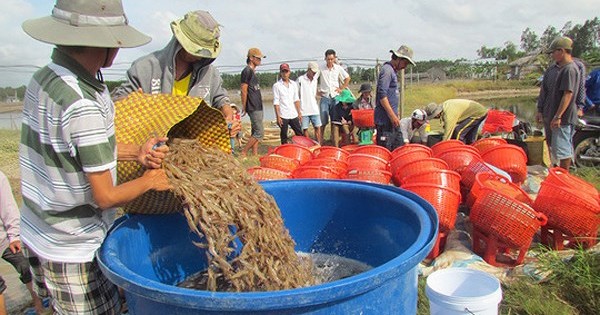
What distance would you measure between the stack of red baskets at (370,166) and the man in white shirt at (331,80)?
166 inches

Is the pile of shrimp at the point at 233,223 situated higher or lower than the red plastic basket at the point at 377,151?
higher

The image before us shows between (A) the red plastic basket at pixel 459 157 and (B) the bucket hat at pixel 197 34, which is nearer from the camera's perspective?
(B) the bucket hat at pixel 197 34

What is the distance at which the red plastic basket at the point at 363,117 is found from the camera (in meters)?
8.32

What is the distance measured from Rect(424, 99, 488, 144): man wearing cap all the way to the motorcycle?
130 centimetres

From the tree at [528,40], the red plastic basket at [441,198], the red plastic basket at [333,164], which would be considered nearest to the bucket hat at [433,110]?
the red plastic basket at [333,164]

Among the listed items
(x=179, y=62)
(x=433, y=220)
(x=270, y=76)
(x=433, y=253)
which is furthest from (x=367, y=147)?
(x=270, y=76)

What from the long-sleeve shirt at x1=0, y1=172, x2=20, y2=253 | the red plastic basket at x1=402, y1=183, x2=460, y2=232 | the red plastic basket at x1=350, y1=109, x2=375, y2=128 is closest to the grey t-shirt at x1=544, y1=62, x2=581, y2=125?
the red plastic basket at x1=402, y1=183, x2=460, y2=232

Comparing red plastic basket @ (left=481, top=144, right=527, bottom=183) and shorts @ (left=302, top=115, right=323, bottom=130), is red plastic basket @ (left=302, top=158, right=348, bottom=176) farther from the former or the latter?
shorts @ (left=302, top=115, right=323, bottom=130)

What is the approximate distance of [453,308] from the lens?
2.13 meters

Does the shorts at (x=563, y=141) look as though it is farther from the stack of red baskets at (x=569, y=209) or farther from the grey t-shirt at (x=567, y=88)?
the stack of red baskets at (x=569, y=209)

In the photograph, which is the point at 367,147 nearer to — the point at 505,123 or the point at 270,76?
the point at 505,123

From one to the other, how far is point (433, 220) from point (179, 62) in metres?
1.76

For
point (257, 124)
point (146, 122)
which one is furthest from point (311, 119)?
point (146, 122)

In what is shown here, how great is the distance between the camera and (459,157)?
15.3ft
